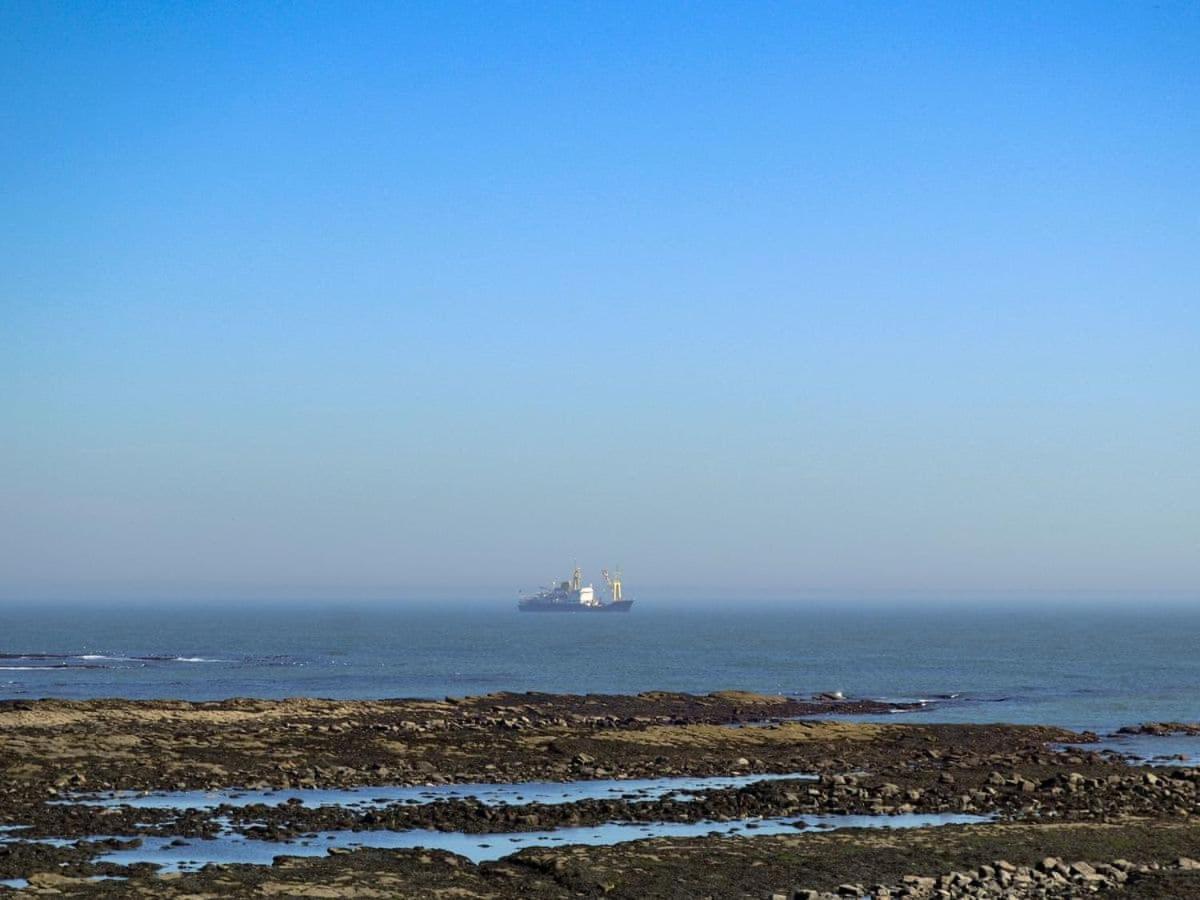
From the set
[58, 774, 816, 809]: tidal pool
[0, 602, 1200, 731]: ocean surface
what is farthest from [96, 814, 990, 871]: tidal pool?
[0, 602, 1200, 731]: ocean surface

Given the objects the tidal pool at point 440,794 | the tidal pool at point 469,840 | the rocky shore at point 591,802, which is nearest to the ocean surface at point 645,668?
the rocky shore at point 591,802

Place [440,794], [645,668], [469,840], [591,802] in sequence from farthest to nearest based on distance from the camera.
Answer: [645,668], [440,794], [591,802], [469,840]

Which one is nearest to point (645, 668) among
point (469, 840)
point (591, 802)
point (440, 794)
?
point (440, 794)

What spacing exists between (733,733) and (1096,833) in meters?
24.0

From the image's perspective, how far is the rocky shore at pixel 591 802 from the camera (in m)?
26.0

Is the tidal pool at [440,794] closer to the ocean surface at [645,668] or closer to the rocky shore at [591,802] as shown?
the rocky shore at [591,802]

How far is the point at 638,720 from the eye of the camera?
5859 centimetres

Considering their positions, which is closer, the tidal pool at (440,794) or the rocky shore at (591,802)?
the rocky shore at (591,802)

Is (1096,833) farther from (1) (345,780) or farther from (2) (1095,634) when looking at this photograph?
(2) (1095,634)

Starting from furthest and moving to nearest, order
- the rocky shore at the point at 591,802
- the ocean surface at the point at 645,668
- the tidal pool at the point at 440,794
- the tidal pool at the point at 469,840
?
the ocean surface at the point at 645,668, the tidal pool at the point at 440,794, the tidal pool at the point at 469,840, the rocky shore at the point at 591,802

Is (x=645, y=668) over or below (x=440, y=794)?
over

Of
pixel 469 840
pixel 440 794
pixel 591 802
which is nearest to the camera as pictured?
pixel 469 840

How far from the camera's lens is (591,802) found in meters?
35.1

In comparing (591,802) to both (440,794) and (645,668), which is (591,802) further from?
(645,668)
